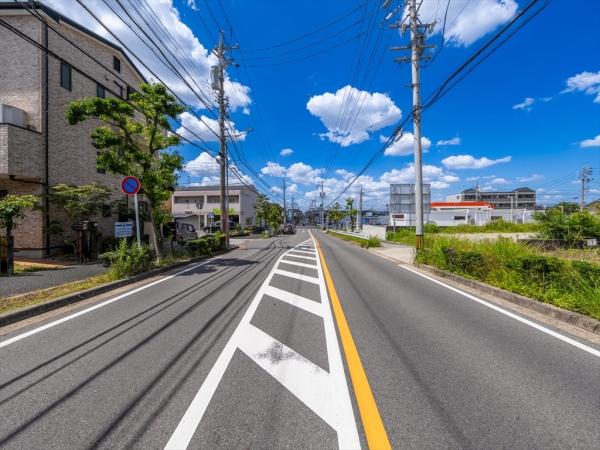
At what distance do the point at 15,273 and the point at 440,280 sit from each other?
12634 millimetres

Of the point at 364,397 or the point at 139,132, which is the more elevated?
the point at 139,132

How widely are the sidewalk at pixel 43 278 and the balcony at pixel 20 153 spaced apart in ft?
14.0

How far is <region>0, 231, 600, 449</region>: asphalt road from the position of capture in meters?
2.20

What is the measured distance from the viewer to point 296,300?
5.95 m

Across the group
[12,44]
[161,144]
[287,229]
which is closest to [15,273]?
[161,144]

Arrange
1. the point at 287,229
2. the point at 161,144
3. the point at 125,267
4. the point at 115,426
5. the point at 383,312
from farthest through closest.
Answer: the point at 287,229
the point at 161,144
the point at 125,267
the point at 383,312
the point at 115,426

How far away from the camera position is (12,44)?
11.8 m

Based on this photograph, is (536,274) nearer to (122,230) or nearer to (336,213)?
(122,230)

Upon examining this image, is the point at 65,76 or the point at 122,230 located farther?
the point at 65,76

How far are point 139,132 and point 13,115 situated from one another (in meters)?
5.22

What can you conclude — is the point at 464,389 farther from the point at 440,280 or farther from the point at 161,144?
the point at 161,144

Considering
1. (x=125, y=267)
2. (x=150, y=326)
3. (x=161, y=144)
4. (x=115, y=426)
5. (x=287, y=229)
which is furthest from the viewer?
(x=287, y=229)

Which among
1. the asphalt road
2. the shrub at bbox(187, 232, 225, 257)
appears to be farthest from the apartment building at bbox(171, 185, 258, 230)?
Result: the asphalt road

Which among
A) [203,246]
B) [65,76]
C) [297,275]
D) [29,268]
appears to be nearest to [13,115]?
[65,76]
